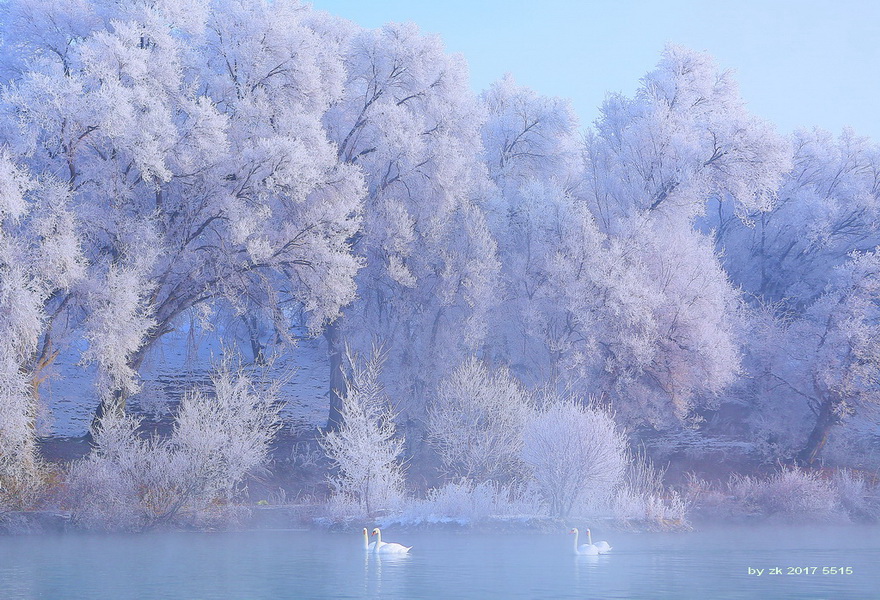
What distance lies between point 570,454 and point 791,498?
11.4 meters

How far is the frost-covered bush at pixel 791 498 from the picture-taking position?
112ft

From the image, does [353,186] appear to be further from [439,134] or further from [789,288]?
[789,288]

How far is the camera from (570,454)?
2812cm

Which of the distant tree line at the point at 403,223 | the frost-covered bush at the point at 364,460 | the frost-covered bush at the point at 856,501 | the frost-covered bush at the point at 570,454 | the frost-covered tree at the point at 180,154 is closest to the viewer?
the frost-covered bush at the point at 570,454

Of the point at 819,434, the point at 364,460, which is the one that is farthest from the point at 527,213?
the point at 364,460

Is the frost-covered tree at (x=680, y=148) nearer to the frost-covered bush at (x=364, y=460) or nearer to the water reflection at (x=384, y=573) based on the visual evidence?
the frost-covered bush at (x=364, y=460)

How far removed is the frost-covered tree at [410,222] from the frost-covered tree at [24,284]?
13.2 metres

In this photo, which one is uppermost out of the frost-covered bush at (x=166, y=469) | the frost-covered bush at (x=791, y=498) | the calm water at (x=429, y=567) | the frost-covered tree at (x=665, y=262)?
the frost-covered tree at (x=665, y=262)

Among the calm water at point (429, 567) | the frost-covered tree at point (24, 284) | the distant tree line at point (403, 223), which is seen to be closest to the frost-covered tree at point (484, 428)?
the distant tree line at point (403, 223)

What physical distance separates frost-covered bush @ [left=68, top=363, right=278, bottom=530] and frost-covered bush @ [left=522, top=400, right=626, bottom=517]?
893cm

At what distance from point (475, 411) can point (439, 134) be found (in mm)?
14224

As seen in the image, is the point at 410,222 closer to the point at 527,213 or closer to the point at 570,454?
the point at 527,213

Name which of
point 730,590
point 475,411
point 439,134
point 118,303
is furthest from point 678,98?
point 730,590

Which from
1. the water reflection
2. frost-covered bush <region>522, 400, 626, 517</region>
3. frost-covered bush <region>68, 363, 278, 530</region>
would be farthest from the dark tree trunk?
frost-covered bush <region>522, 400, 626, 517</region>
